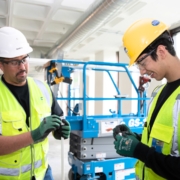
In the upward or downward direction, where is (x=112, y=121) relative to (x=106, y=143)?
upward

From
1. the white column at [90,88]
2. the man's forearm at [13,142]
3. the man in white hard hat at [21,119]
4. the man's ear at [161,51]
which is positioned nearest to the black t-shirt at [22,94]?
the man in white hard hat at [21,119]

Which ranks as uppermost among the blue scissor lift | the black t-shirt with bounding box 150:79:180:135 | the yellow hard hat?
the yellow hard hat

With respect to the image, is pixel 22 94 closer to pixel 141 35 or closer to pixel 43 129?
pixel 43 129

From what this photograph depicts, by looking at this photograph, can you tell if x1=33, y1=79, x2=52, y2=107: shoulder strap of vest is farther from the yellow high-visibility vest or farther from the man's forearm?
the man's forearm

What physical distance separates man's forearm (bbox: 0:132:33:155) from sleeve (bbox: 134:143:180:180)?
0.64m

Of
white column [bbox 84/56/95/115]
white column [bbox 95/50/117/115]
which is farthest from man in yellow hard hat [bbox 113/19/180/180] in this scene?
white column [bbox 84/56/95/115]

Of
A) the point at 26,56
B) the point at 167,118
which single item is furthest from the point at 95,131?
the point at 167,118

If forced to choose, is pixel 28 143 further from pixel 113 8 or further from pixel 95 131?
pixel 113 8

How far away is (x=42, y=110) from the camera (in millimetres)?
1360

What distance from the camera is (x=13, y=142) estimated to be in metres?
1.17

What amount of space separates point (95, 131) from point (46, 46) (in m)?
4.73

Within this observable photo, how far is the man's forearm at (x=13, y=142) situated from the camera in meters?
1.17

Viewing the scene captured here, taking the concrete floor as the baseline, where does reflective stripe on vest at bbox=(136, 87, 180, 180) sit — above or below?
above

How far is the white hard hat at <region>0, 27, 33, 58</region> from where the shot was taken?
1.31 m
